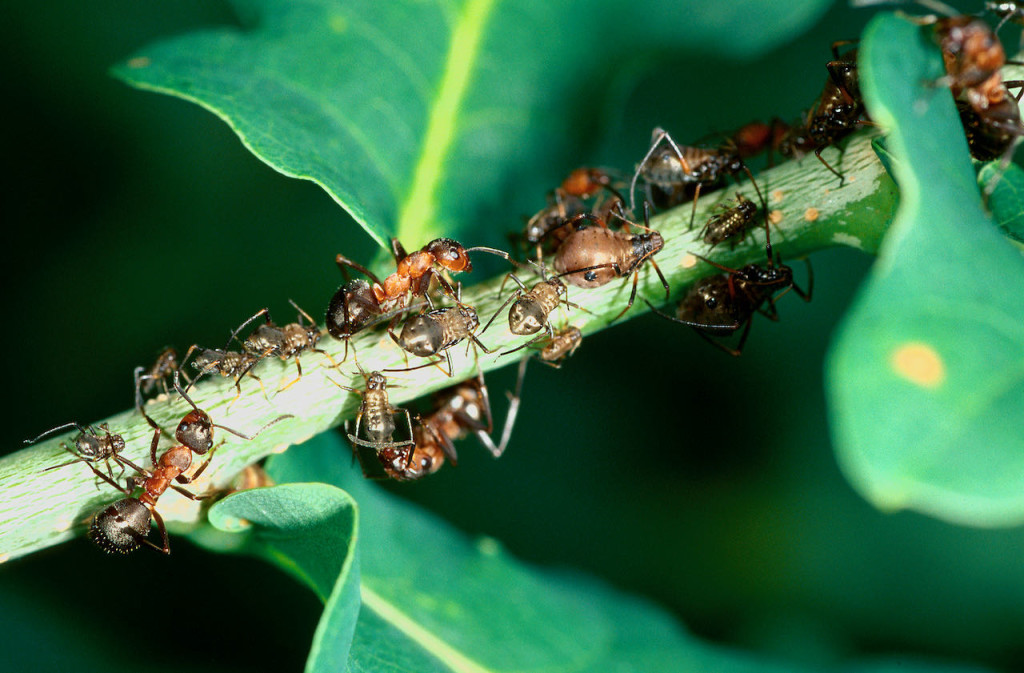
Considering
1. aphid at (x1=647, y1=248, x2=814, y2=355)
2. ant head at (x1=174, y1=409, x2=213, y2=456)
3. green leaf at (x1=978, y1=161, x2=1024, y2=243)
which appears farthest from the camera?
aphid at (x1=647, y1=248, x2=814, y2=355)

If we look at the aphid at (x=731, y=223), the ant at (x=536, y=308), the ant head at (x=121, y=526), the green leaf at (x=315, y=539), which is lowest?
the ant head at (x=121, y=526)

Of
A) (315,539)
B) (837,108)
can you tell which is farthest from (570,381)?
(315,539)

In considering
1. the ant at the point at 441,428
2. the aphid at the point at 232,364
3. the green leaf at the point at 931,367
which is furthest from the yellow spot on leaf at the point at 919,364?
the ant at the point at 441,428

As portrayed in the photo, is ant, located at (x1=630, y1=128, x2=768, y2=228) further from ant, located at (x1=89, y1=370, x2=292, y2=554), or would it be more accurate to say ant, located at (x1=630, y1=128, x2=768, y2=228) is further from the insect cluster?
ant, located at (x1=89, y1=370, x2=292, y2=554)

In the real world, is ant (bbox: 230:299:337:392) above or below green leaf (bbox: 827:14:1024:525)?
below

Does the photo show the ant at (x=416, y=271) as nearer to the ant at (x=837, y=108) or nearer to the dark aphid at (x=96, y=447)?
the dark aphid at (x=96, y=447)

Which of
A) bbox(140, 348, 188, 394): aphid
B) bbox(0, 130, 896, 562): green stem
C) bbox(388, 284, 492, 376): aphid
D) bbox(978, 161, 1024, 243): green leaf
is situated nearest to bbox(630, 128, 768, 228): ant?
bbox(0, 130, 896, 562): green stem

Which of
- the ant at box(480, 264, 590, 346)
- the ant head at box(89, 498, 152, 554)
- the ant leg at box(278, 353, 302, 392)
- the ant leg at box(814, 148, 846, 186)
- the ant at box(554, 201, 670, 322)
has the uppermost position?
the ant leg at box(814, 148, 846, 186)

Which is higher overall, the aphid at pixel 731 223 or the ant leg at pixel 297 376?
the aphid at pixel 731 223
